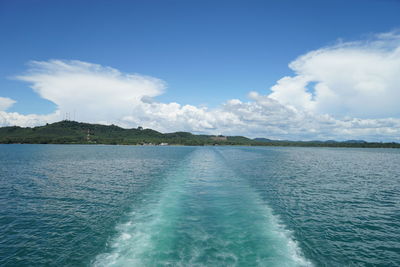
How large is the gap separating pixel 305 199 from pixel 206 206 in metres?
10.8

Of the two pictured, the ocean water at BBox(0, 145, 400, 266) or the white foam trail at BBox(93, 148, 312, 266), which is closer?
the white foam trail at BBox(93, 148, 312, 266)

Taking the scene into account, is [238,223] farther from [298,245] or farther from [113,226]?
[113,226]

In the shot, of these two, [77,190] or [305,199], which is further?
[77,190]

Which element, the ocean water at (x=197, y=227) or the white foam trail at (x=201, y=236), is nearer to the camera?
the white foam trail at (x=201, y=236)

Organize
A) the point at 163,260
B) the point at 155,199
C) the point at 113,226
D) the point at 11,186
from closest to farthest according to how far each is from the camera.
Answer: the point at 163,260 → the point at 113,226 → the point at 155,199 → the point at 11,186

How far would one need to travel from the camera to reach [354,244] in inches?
502

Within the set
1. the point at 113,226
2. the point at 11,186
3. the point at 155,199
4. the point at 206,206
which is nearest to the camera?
the point at 113,226

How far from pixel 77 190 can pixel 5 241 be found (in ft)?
41.5

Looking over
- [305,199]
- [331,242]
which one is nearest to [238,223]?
[331,242]

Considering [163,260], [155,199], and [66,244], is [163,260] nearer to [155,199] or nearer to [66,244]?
Answer: [66,244]

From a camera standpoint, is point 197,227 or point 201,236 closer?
point 201,236

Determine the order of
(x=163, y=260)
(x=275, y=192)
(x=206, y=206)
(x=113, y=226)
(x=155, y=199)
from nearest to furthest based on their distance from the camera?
1. (x=163, y=260)
2. (x=113, y=226)
3. (x=206, y=206)
4. (x=155, y=199)
5. (x=275, y=192)

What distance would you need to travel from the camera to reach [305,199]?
72.1 ft

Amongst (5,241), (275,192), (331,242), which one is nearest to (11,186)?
(5,241)
